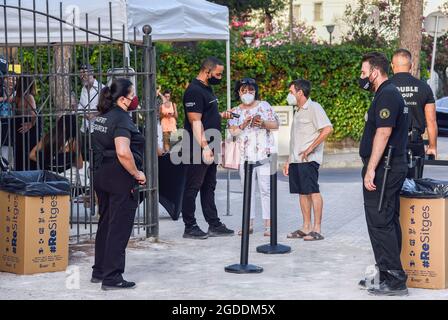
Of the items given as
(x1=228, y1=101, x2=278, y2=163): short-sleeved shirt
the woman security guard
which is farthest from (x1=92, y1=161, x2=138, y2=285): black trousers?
(x1=228, y1=101, x2=278, y2=163): short-sleeved shirt

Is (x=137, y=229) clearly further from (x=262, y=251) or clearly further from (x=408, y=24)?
(x=408, y=24)

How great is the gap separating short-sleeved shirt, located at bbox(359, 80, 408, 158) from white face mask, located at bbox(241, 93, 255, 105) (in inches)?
127

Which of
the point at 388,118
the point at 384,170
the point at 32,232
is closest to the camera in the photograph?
the point at 388,118

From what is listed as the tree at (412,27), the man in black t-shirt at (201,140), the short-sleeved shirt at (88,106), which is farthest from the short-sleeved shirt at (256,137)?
the tree at (412,27)

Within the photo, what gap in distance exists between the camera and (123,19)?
12.6 metres

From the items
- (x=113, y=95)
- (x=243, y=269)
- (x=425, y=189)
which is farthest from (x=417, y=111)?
(x=113, y=95)

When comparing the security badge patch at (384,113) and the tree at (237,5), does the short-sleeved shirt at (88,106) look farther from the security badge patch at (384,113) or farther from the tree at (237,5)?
the tree at (237,5)

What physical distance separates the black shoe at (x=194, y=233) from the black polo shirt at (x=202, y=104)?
1013mm

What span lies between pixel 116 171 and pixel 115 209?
11.9 inches

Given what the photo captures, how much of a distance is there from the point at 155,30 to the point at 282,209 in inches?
108

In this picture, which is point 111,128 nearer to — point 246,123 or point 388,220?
point 388,220

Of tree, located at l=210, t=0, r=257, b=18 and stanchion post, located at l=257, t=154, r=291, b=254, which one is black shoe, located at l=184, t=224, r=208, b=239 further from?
tree, located at l=210, t=0, r=257, b=18

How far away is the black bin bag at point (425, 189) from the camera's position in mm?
8570

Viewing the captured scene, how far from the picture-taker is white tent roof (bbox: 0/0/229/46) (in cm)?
1235
